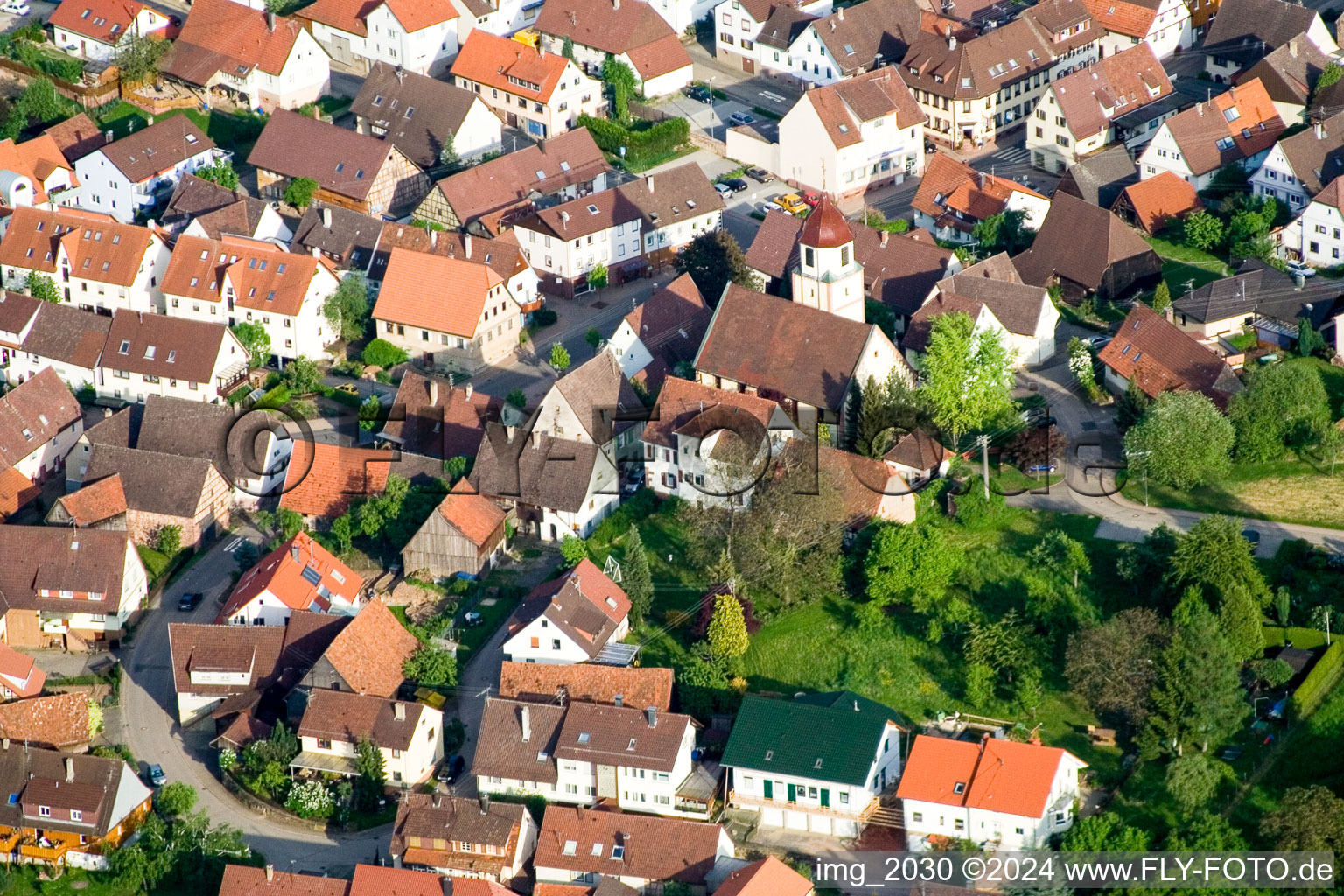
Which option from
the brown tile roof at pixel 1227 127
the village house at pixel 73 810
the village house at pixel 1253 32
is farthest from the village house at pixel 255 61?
the village house at pixel 73 810

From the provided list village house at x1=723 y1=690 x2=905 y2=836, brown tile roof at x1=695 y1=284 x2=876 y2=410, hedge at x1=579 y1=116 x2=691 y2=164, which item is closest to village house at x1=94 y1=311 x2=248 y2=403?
A: brown tile roof at x1=695 y1=284 x2=876 y2=410

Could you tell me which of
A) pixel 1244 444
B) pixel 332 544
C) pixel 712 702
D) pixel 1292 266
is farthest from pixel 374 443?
pixel 1292 266

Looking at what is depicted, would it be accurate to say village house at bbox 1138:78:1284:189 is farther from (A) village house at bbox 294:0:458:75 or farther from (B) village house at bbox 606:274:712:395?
(A) village house at bbox 294:0:458:75

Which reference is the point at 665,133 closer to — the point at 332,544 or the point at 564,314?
the point at 564,314

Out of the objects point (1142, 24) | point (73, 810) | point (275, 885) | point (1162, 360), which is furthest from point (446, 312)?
point (1142, 24)

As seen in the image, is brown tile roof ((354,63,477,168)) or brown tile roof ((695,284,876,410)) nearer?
brown tile roof ((695,284,876,410))

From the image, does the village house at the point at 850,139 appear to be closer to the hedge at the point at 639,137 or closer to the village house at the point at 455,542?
the hedge at the point at 639,137
